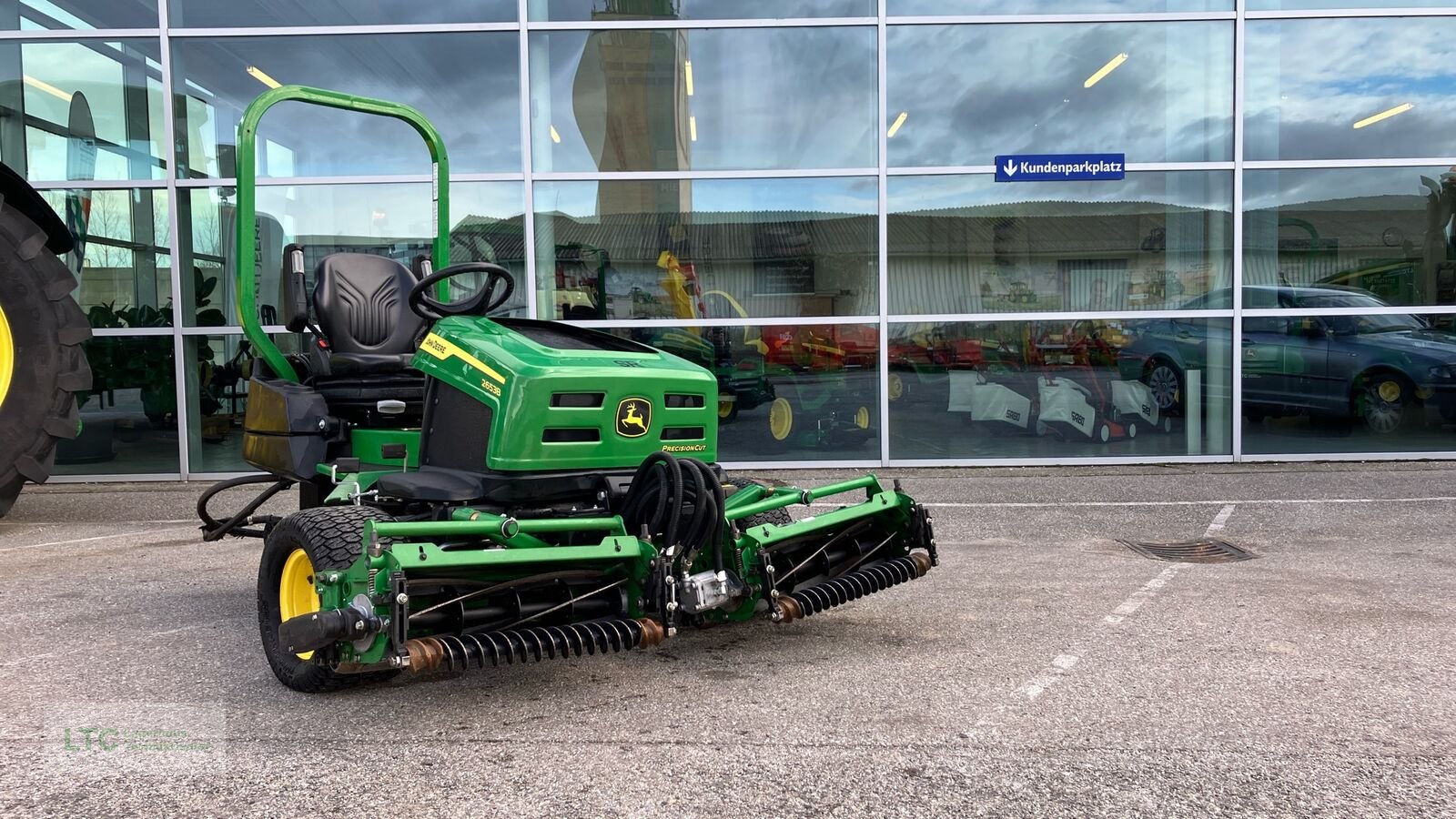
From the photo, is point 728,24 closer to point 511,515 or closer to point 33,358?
point 33,358

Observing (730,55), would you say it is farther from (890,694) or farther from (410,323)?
(890,694)

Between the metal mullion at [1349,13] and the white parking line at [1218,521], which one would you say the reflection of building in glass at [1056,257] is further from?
the white parking line at [1218,521]

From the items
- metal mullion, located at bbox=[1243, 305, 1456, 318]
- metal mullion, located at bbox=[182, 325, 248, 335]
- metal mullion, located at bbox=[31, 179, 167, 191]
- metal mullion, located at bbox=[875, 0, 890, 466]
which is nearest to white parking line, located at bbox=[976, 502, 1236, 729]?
metal mullion, located at bbox=[875, 0, 890, 466]

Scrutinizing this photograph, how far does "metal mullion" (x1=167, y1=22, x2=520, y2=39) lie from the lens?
10.1 metres

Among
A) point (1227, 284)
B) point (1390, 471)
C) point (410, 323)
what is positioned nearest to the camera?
point (410, 323)

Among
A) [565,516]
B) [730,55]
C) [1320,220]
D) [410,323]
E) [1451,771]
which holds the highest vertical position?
[730,55]

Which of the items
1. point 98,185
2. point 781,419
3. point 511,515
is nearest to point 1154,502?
point 781,419

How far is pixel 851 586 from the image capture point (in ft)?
14.2

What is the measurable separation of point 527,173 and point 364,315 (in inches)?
197

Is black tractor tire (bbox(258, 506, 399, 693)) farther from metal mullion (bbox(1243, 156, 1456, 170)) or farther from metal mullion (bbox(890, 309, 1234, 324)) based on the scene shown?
metal mullion (bbox(1243, 156, 1456, 170))

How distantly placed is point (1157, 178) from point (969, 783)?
8574mm

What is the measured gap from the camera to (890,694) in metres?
3.82

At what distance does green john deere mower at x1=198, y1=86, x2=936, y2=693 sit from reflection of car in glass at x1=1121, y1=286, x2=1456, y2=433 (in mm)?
6867

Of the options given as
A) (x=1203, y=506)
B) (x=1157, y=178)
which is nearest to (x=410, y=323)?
(x=1203, y=506)
